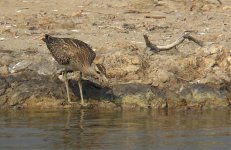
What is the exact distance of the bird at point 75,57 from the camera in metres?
12.8

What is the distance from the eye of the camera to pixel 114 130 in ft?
34.1

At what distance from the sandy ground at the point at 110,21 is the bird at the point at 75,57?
1.96m

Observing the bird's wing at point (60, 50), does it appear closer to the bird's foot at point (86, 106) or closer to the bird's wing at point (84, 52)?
the bird's wing at point (84, 52)

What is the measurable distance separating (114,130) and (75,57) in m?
2.94

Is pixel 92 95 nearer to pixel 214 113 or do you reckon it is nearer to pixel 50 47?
pixel 50 47

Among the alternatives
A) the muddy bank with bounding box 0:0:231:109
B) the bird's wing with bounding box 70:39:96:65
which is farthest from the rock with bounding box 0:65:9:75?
the bird's wing with bounding box 70:39:96:65

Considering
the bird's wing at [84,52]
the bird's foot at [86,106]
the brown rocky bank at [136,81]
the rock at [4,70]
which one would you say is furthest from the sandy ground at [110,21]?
Result: the bird's foot at [86,106]

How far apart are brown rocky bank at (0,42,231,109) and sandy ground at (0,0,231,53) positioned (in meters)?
1.07

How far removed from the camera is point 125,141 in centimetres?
951

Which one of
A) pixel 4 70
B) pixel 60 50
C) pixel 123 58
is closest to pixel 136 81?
pixel 123 58

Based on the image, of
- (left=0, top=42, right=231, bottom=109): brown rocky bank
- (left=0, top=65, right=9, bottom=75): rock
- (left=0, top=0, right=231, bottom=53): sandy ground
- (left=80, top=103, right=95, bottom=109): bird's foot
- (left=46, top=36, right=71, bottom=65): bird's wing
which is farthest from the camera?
(left=0, top=0, right=231, bottom=53): sandy ground

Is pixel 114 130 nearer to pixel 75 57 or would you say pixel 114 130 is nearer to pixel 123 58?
pixel 75 57

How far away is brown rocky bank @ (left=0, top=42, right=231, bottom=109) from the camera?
1290cm

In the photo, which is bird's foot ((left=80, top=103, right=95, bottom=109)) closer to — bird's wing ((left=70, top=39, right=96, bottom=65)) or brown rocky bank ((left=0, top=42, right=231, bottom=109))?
brown rocky bank ((left=0, top=42, right=231, bottom=109))
